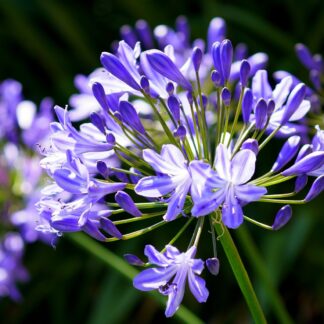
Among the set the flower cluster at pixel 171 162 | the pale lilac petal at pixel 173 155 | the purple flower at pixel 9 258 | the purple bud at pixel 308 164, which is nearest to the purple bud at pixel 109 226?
the flower cluster at pixel 171 162

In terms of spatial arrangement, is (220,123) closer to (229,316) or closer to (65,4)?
(229,316)

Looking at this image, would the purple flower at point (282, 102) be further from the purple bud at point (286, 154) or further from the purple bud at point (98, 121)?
the purple bud at point (98, 121)

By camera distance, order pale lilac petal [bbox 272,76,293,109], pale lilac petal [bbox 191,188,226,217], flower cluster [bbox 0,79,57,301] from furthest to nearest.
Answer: flower cluster [bbox 0,79,57,301] → pale lilac petal [bbox 272,76,293,109] → pale lilac petal [bbox 191,188,226,217]

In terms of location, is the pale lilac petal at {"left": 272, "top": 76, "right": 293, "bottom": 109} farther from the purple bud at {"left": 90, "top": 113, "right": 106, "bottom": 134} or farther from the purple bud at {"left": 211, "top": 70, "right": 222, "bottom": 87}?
the purple bud at {"left": 90, "top": 113, "right": 106, "bottom": 134}

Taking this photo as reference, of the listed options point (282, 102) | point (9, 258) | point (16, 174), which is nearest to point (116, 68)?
point (282, 102)

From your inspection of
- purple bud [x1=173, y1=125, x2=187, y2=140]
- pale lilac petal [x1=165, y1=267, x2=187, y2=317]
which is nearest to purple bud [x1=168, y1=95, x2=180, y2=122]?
purple bud [x1=173, y1=125, x2=187, y2=140]

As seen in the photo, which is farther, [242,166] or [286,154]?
[286,154]

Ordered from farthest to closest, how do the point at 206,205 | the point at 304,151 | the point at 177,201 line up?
1. the point at 304,151
2. the point at 177,201
3. the point at 206,205

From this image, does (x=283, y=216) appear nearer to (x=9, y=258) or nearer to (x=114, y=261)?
(x=114, y=261)
